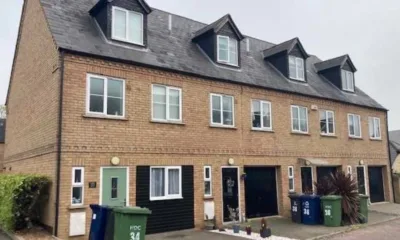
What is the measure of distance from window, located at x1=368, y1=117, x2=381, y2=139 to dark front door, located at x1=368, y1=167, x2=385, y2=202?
208cm

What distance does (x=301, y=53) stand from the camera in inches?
801

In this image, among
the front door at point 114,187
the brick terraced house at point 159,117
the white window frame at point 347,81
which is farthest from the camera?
the white window frame at point 347,81

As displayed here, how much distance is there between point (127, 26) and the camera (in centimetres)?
1402

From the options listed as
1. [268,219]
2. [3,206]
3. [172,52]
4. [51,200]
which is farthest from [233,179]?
[3,206]

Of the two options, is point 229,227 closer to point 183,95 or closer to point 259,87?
point 183,95

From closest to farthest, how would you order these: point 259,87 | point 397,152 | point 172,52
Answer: point 172,52 → point 259,87 → point 397,152

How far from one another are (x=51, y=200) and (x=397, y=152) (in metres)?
27.9

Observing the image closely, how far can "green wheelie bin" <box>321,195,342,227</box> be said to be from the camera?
14.4m

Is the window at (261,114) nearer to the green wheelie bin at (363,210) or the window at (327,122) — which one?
the window at (327,122)

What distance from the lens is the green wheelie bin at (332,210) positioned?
14398mm

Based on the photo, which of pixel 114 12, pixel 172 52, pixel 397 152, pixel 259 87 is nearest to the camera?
pixel 114 12

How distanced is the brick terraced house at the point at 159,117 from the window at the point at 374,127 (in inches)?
145

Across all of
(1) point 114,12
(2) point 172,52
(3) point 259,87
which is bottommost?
(3) point 259,87

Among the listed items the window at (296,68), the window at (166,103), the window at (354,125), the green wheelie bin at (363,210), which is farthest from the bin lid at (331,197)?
the window at (354,125)
